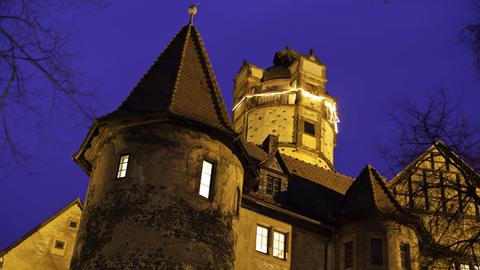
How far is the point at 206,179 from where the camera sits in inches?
793

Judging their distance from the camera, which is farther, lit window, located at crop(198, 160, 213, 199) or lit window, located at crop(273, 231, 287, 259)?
lit window, located at crop(273, 231, 287, 259)

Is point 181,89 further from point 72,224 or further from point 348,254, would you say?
point 72,224

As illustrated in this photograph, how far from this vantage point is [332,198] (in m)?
27.9

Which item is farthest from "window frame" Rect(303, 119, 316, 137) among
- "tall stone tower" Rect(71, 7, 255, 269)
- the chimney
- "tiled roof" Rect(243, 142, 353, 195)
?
"tall stone tower" Rect(71, 7, 255, 269)

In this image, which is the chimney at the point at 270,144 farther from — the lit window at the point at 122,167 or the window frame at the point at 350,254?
the lit window at the point at 122,167

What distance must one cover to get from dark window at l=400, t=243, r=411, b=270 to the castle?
4cm

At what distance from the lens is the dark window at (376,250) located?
23.5 metres

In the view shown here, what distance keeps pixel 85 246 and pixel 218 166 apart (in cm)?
490

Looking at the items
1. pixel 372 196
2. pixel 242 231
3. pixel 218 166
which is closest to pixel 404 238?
pixel 372 196

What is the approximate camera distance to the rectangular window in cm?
2402

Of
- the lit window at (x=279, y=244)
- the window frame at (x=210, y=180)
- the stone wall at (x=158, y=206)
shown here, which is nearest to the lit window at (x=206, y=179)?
the window frame at (x=210, y=180)

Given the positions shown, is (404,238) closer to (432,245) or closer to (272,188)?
(272,188)

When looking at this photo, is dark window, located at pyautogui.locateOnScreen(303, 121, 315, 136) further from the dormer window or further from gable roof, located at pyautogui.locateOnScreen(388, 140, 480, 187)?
gable roof, located at pyautogui.locateOnScreen(388, 140, 480, 187)

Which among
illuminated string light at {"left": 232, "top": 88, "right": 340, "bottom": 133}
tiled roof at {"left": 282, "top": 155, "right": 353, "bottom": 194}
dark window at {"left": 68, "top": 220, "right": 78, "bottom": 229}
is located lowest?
dark window at {"left": 68, "top": 220, "right": 78, "bottom": 229}
